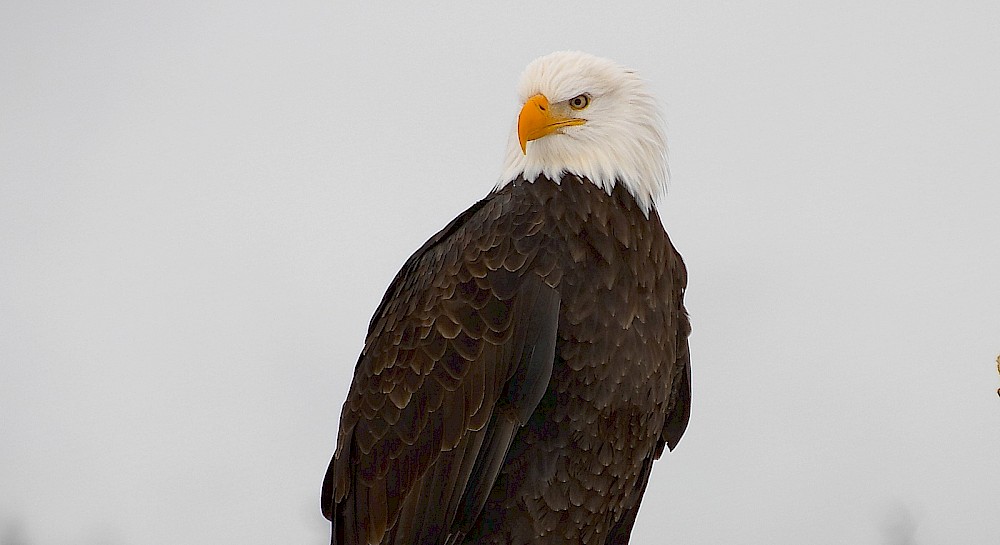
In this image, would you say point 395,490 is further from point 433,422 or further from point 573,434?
point 573,434

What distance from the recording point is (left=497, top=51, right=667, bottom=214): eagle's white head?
249 centimetres

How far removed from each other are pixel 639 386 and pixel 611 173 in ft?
1.75

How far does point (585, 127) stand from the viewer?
2.54m

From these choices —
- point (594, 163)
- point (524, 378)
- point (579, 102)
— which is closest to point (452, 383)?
point (524, 378)

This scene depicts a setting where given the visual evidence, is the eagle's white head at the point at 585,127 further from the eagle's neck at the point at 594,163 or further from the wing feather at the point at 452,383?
the wing feather at the point at 452,383

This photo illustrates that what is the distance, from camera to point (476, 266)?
237cm

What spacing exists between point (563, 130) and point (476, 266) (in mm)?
423

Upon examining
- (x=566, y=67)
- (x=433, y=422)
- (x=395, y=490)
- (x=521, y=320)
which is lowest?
(x=395, y=490)

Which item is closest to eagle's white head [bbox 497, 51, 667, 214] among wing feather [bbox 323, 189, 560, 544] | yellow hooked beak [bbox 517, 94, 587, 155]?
yellow hooked beak [bbox 517, 94, 587, 155]

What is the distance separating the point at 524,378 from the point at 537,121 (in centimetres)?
63

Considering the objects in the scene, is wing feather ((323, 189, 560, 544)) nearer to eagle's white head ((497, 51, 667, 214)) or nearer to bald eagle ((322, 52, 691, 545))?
bald eagle ((322, 52, 691, 545))

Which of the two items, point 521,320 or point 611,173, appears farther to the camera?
point 611,173

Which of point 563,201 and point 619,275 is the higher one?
point 563,201

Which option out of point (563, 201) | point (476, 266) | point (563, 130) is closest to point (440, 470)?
point (476, 266)
